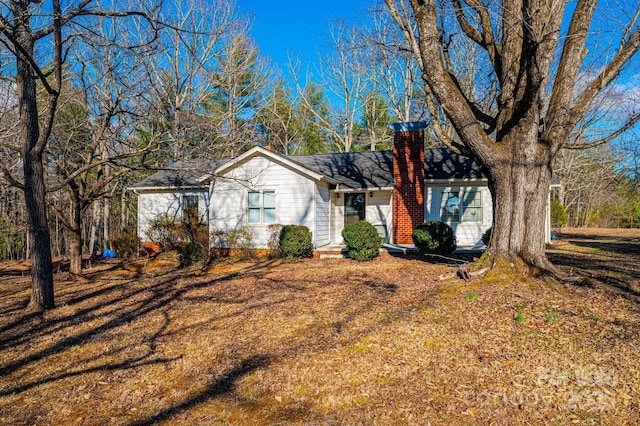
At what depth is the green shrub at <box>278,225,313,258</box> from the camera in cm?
1243

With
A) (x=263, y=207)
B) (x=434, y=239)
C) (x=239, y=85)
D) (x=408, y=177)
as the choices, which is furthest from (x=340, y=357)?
(x=239, y=85)

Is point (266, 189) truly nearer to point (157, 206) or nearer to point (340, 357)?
point (157, 206)

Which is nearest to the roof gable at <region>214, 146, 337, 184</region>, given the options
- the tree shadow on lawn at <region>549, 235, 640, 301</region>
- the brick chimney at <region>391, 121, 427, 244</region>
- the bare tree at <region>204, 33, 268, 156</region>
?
the brick chimney at <region>391, 121, 427, 244</region>

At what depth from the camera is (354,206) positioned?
16.0 meters

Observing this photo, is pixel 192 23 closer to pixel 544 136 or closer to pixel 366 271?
pixel 366 271

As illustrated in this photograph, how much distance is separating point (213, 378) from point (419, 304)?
3.42 m

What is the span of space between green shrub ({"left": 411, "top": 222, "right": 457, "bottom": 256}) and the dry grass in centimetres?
355

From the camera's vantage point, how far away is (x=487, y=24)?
8062 mm

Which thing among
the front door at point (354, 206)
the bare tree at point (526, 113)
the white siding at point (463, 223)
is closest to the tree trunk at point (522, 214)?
the bare tree at point (526, 113)

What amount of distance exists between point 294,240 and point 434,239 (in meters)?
4.25

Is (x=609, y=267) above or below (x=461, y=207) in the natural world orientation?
below

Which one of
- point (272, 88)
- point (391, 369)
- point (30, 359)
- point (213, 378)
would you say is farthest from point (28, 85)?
point (272, 88)

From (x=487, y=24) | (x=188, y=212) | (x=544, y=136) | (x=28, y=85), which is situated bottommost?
(x=188, y=212)

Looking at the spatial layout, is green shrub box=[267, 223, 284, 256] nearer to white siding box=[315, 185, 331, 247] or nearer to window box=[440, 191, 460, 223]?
white siding box=[315, 185, 331, 247]
